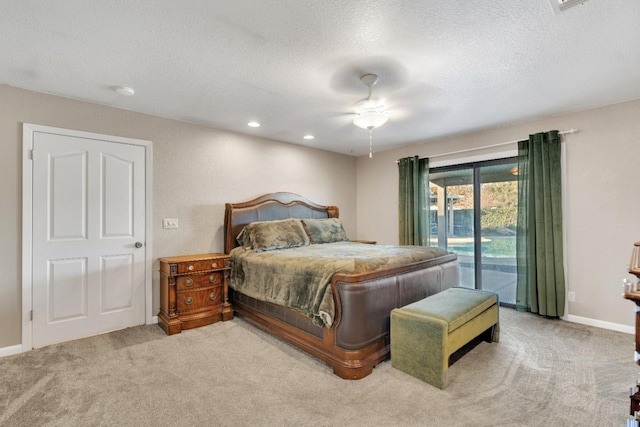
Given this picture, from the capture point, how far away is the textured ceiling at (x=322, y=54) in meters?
1.77

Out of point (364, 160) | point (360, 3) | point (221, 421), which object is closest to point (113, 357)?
point (221, 421)

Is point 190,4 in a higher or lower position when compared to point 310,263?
higher

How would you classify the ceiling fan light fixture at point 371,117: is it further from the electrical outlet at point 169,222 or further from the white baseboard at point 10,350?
the white baseboard at point 10,350

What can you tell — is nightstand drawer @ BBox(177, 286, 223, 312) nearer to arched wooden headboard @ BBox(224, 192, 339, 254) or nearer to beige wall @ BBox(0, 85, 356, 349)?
beige wall @ BBox(0, 85, 356, 349)

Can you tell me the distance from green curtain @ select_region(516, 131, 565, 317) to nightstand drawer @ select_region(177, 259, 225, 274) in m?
3.78

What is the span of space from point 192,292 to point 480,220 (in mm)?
4021

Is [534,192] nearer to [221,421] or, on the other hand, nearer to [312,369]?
[312,369]

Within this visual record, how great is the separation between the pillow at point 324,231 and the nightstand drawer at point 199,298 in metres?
1.43

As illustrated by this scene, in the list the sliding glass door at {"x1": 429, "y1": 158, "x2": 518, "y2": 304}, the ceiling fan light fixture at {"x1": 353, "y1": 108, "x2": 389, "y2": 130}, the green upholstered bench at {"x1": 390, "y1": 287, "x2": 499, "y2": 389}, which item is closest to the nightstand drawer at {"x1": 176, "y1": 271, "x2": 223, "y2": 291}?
the green upholstered bench at {"x1": 390, "y1": 287, "x2": 499, "y2": 389}

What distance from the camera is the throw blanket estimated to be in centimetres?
245

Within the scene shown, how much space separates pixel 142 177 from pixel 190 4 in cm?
229

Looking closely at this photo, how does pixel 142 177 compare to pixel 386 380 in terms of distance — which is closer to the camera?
pixel 386 380

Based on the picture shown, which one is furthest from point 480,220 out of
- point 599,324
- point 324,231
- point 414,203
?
point 324,231

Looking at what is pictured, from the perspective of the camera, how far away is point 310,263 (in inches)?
107
